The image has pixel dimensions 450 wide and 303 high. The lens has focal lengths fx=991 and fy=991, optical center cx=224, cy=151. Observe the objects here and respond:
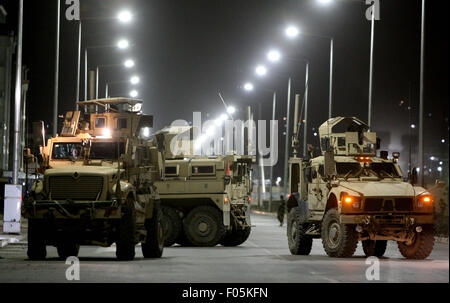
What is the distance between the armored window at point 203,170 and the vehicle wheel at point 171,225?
160cm

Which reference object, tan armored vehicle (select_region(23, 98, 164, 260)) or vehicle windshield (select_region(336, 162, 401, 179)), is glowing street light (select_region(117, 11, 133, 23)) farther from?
vehicle windshield (select_region(336, 162, 401, 179))

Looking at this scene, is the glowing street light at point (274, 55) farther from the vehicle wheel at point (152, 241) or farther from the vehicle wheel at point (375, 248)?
the vehicle wheel at point (152, 241)

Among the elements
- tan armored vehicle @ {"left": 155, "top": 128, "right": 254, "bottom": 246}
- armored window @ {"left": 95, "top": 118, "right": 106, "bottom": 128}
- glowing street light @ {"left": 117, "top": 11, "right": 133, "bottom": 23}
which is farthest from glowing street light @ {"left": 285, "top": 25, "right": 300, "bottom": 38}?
armored window @ {"left": 95, "top": 118, "right": 106, "bottom": 128}

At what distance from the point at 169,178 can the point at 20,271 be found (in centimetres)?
1266

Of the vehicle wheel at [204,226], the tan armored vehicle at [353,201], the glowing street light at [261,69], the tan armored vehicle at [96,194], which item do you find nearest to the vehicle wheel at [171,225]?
the vehicle wheel at [204,226]

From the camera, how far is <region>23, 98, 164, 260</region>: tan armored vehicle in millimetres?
22203

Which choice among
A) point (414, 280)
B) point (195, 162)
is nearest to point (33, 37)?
point (195, 162)

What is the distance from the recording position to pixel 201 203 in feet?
104

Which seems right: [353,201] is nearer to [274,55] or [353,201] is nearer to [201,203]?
[201,203]

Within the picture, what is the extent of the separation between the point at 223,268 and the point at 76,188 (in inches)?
158

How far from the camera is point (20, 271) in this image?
19.5 m

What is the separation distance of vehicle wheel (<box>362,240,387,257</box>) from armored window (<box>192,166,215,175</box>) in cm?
754

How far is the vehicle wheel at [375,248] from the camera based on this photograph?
25.8 m

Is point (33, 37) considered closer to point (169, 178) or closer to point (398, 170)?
point (169, 178)
